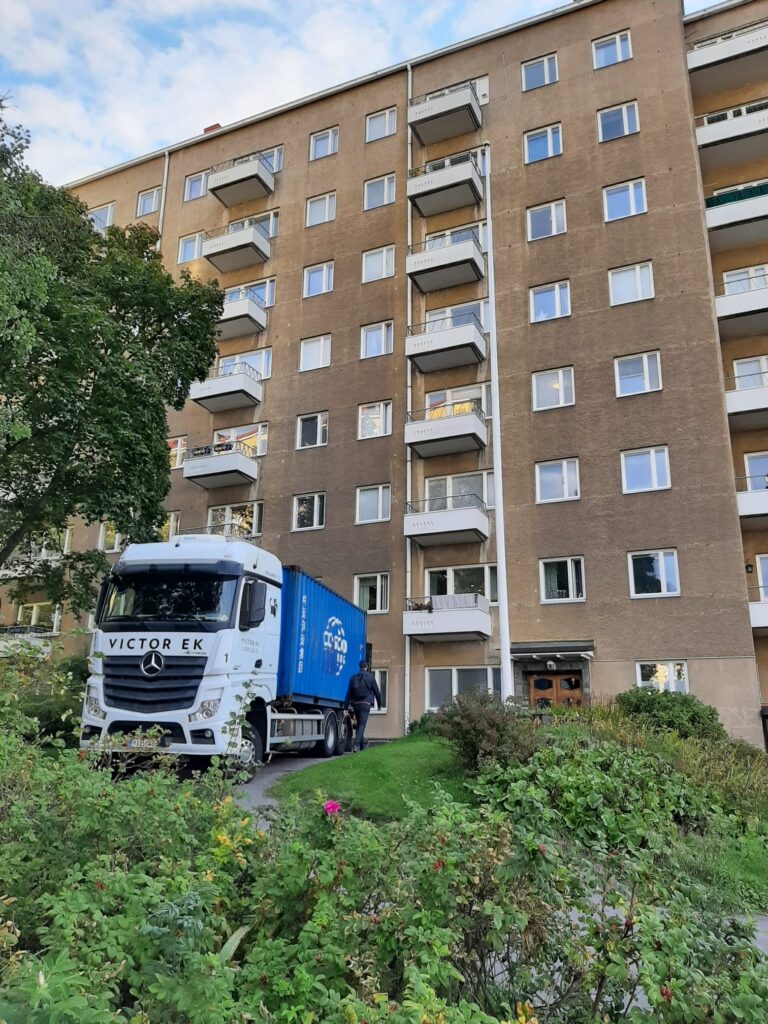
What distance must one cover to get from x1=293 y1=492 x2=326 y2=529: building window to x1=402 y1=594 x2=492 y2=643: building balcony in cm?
542

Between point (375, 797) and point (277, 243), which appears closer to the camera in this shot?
point (375, 797)

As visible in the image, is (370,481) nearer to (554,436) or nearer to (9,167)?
(554,436)

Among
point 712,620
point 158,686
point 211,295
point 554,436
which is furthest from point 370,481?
point 158,686

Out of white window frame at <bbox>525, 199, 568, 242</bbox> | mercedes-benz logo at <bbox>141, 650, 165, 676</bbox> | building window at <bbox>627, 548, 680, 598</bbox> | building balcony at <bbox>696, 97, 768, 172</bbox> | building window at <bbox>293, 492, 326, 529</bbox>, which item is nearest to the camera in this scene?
mercedes-benz logo at <bbox>141, 650, 165, 676</bbox>

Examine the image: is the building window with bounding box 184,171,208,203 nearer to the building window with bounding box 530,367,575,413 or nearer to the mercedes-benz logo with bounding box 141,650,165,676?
the building window with bounding box 530,367,575,413

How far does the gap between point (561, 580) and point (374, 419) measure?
938cm

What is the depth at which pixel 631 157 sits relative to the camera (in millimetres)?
25453

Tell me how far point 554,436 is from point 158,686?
16.7 m

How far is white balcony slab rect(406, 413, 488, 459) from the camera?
80.7 ft

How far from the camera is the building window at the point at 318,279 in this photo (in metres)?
30.0

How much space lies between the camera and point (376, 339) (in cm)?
2819

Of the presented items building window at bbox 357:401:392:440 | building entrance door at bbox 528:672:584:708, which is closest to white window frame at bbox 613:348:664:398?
building window at bbox 357:401:392:440

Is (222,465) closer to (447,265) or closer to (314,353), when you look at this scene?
(314,353)

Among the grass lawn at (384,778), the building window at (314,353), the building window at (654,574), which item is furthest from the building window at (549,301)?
the grass lawn at (384,778)
